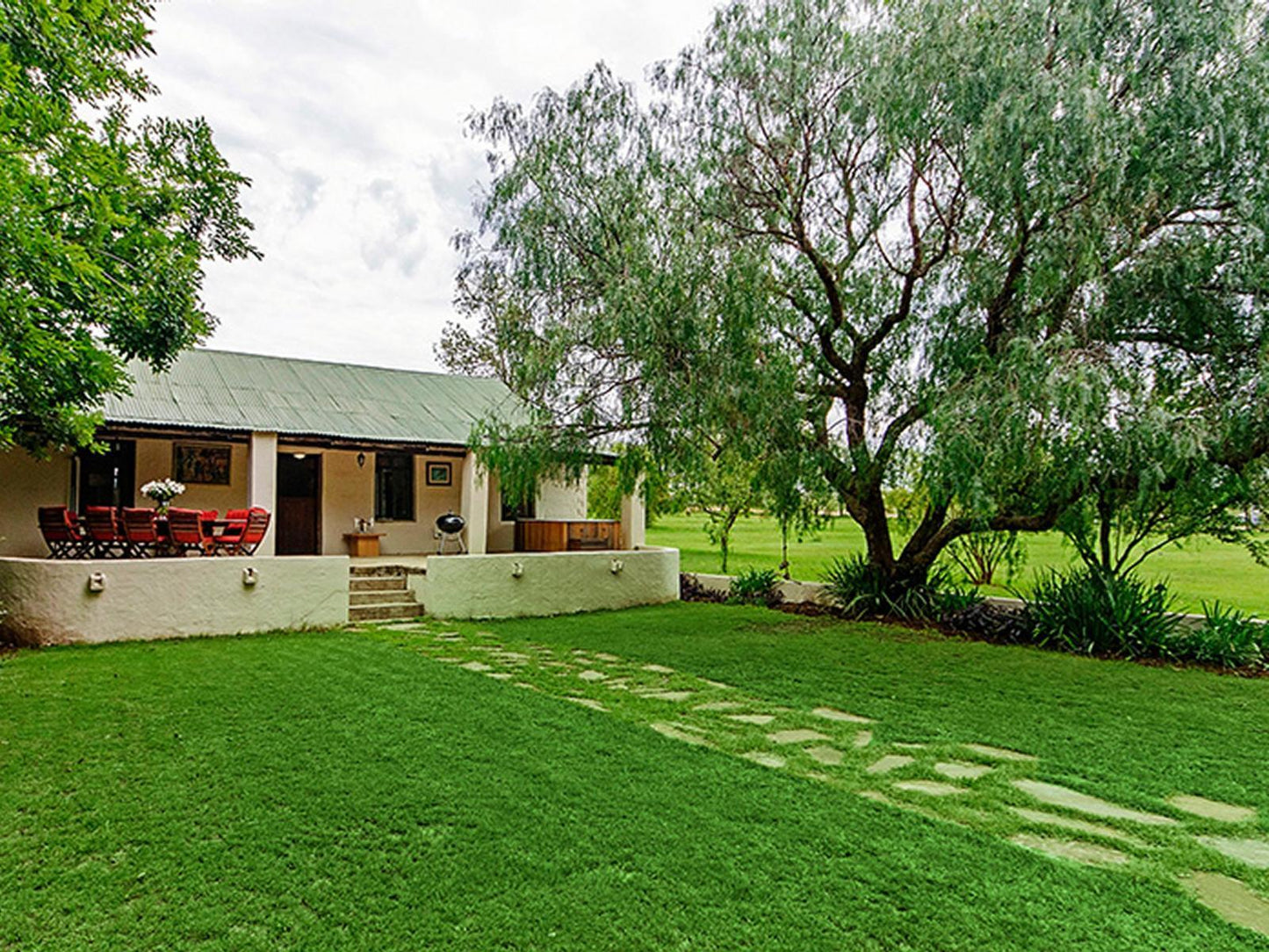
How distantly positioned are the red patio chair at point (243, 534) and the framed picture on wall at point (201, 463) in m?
2.75

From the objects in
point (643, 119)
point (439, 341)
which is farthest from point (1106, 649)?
point (439, 341)

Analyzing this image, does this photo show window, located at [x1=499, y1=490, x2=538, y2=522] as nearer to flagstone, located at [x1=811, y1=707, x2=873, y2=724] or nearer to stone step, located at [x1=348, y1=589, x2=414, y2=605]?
stone step, located at [x1=348, y1=589, x2=414, y2=605]

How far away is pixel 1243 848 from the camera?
11.2 feet

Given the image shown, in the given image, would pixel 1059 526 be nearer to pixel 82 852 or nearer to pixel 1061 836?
pixel 1061 836

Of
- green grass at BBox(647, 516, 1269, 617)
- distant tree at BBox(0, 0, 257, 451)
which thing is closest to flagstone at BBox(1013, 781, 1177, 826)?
green grass at BBox(647, 516, 1269, 617)

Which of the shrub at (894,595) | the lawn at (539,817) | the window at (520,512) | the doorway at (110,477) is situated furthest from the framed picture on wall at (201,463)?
the shrub at (894,595)

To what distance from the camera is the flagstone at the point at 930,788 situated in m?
4.05

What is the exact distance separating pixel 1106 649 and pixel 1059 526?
57.3 inches

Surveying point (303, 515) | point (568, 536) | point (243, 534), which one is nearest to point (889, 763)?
point (243, 534)

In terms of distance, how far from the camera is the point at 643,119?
9273 mm

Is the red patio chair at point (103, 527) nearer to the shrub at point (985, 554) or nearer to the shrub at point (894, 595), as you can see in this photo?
the shrub at point (894, 595)

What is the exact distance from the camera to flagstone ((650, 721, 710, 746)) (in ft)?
16.3

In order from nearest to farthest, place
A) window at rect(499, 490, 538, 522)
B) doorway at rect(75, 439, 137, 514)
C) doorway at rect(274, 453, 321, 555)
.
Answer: doorway at rect(75, 439, 137, 514) < doorway at rect(274, 453, 321, 555) < window at rect(499, 490, 538, 522)

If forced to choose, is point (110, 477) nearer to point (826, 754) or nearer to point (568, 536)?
point (568, 536)
